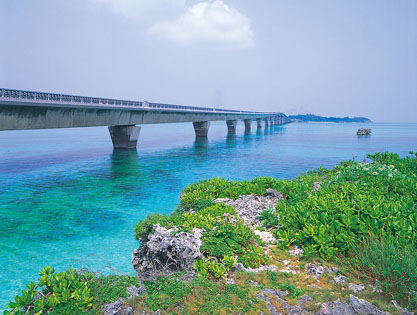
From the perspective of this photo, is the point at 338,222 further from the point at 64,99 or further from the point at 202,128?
the point at 202,128

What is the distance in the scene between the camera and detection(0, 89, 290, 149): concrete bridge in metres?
23.3

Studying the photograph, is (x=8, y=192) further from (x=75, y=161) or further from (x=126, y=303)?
(x=126, y=303)

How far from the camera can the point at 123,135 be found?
45344 mm

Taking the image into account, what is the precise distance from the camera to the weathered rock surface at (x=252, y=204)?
1086cm

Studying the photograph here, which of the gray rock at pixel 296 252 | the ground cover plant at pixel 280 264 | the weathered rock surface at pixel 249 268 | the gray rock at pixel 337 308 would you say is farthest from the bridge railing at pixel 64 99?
the gray rock at pixel 337 308

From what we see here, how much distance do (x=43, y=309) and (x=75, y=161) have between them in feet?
109

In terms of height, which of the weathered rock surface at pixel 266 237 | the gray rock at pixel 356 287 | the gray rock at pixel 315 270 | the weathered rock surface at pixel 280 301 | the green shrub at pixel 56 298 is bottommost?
the weathered rock surface at pixel 266 237

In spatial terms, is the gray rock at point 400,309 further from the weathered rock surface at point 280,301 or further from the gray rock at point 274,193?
the gray rock at point 274,193

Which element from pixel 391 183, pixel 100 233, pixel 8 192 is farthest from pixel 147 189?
pixel 391 183

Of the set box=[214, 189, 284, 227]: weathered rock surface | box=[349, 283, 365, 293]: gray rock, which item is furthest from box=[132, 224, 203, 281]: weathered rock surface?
box=[349, 283, 365, 293]: gray rock

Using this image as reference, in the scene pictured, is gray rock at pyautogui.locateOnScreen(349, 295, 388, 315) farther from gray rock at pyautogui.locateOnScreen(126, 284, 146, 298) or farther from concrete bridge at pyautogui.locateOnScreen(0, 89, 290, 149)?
concrete bridge at pyautogui.locateOnScreen(0, 89, 290, 149)

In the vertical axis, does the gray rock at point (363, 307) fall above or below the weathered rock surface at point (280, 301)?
above

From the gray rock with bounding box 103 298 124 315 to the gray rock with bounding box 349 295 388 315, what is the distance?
15.2ft

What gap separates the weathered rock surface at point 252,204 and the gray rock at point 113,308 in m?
5.62
